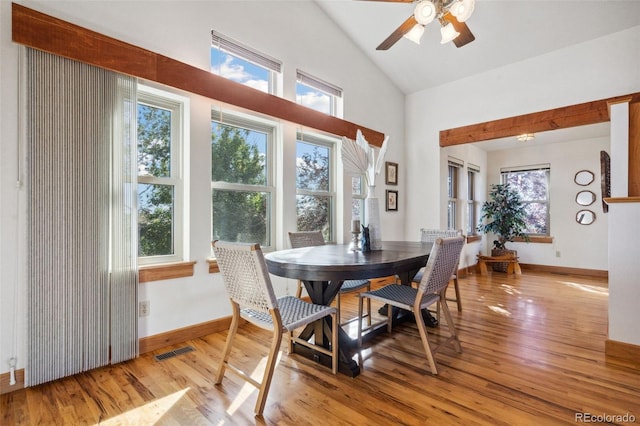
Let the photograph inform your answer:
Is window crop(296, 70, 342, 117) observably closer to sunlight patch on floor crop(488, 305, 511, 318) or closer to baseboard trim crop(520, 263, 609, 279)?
sunlight patch on floor crop(488, 305, 511, 318)

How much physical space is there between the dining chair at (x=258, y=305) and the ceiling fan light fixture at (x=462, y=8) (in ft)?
7.05

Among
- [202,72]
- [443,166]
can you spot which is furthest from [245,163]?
[443,166]

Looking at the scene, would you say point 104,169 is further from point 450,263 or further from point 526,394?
point 526,394

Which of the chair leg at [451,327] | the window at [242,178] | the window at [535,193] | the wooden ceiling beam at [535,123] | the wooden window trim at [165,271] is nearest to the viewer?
the chair leg at [451,327]

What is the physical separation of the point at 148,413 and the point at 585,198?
6.99 meters

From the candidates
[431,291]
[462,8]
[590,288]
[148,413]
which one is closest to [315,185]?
[431,291]

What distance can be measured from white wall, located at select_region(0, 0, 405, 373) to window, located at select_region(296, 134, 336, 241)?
0.85 ft

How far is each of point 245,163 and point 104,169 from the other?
129 centimetres

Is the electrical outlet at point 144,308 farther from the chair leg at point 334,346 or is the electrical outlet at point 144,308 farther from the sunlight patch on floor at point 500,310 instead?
the sunlight patch on floor at point 500,310

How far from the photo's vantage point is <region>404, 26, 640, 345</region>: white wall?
3.36 m

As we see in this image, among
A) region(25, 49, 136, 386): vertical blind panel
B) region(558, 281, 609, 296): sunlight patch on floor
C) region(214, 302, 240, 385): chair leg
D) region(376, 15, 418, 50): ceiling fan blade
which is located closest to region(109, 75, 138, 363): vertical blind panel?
region(25, 49, 136, 386): vertical blind panel

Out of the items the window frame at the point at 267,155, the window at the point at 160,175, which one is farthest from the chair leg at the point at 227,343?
the window frame at the point at 267,155

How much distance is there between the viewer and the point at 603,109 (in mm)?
3484

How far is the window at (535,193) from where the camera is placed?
612 cm
